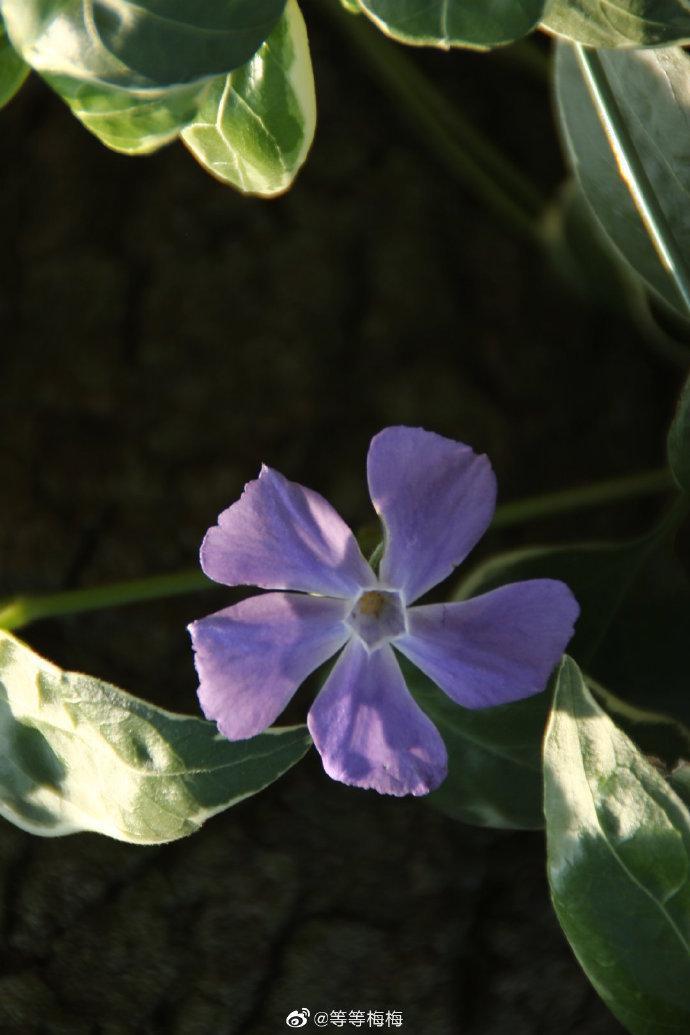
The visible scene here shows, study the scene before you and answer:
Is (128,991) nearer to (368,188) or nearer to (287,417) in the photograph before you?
(287,417)

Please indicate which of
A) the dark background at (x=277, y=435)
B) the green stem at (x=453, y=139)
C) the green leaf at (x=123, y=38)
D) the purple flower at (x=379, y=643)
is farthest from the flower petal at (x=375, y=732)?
the green stem at (x=453, y=139)

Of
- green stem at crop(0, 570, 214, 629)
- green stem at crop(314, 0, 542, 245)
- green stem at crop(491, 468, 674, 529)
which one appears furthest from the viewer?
green stem at crop(314, 0, 542, 245)

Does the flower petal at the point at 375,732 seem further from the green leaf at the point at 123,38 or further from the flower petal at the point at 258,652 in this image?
the green leaf at the point at 123,38

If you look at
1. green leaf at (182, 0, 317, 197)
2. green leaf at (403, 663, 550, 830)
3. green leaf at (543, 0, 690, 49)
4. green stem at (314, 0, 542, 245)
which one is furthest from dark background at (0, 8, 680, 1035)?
green leaf at (543, 0, 690, 49)

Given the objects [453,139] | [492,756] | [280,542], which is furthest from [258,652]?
[453,139]

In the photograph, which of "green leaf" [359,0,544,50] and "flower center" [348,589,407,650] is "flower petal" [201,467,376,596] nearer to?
"flower center" [348,589,407,650]
